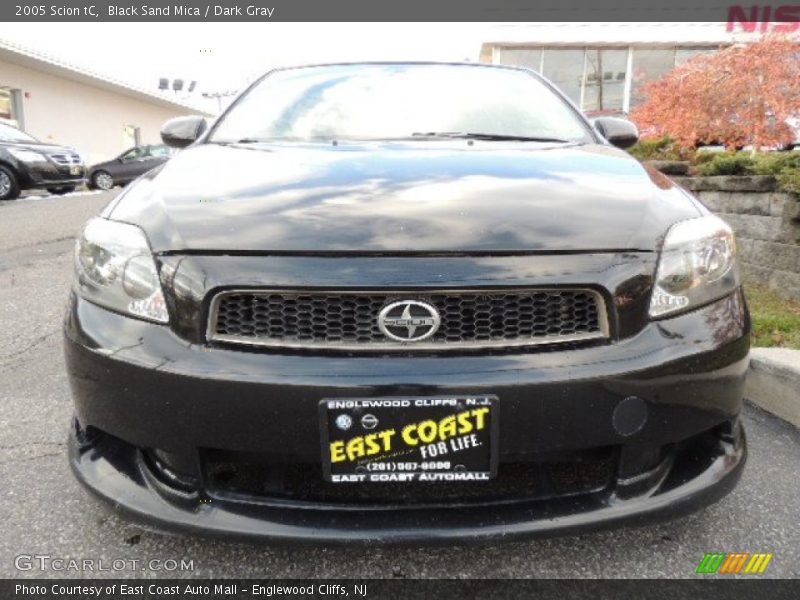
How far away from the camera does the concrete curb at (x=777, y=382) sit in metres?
2.51

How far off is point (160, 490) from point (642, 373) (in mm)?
1121

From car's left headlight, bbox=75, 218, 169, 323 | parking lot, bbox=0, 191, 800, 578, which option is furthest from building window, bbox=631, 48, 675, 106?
car's left headlight, bbox=75, 218, 169, 323

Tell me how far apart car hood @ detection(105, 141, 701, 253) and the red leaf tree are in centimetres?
566

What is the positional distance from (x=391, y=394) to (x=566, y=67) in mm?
19990

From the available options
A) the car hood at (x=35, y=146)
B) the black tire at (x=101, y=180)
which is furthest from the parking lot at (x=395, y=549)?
the black tire at (x=101, y=180)

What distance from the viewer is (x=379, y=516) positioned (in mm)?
1358

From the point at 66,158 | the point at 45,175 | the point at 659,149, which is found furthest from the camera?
the point at 66,158

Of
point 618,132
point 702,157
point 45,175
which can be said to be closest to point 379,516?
point 618,132

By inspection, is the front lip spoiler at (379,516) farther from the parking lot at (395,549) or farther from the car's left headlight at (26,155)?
the car's left headlight at (26,155)

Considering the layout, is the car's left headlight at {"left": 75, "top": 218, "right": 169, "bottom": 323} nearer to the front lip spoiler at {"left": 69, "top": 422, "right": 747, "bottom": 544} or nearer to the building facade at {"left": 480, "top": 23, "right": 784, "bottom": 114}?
the front lip spoiler at {"left": 69, "top": 422, "right": 747, "bottom": 544}

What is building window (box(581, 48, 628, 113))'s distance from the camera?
1911 centimetres

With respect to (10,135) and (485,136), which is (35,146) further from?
(485,136)

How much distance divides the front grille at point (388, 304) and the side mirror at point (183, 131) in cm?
150

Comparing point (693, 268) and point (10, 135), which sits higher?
point (693, 268)
